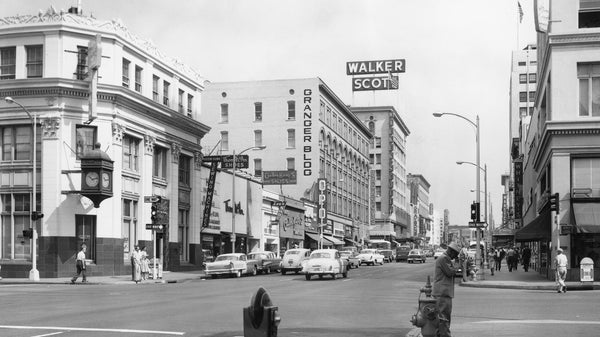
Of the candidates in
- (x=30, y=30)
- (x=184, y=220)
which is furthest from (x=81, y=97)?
(x=184, y=220)

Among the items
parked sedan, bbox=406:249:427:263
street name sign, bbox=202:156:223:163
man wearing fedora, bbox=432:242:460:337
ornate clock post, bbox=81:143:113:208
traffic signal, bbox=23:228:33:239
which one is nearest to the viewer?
man wearing fedora, bbox=432:242:460:337

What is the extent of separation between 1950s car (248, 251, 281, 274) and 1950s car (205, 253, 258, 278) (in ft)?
8.95

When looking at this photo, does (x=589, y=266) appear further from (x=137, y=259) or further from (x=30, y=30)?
(x=30, y=30)

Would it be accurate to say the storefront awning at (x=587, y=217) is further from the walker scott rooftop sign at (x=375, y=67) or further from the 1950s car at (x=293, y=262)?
the walker scott rooftop sign at (x=375, y=67)

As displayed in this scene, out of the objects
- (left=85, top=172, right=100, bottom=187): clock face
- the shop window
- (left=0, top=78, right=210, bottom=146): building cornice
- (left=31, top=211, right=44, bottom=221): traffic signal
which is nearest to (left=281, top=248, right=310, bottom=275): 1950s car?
the shop window

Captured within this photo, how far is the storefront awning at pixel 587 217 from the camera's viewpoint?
3616cm

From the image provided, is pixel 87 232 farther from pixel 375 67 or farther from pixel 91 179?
pixel 375 67

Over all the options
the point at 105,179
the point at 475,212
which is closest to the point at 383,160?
the point at 475,212

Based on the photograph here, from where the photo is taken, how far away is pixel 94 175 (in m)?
42.7

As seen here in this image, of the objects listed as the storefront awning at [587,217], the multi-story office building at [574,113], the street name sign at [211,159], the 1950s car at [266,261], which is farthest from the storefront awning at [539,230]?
the street name sign at [211,159]

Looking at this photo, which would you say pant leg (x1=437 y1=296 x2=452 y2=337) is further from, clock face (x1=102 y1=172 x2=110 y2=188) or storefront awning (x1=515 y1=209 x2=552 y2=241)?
clock face (x1=102 y1=172 x2=110 y2=188)

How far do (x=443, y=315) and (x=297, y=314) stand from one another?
7.46 metres

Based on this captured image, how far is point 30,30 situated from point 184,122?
45.7 ft

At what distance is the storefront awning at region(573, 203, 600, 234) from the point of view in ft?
119
